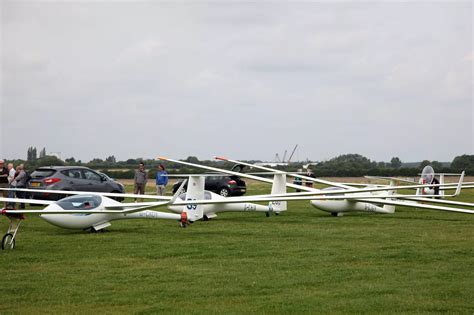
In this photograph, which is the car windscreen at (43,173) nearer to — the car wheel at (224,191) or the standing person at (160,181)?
the standing person at (160,181)

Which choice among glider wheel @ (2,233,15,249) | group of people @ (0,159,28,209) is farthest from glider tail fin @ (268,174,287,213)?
glider wheel @ (2,233,15,249)

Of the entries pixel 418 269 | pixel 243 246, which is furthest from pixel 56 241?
pixel 418 269

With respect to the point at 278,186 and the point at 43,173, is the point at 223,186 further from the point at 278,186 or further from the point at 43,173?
the point at 278,186

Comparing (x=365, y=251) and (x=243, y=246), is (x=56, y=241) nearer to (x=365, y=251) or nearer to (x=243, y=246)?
(x=243, y=246)

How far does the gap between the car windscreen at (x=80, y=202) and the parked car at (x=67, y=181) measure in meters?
7.88

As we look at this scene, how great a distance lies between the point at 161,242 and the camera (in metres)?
14.0

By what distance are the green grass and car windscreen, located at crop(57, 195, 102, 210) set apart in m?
0.68

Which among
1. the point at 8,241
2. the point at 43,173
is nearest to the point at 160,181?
the point at 43,173

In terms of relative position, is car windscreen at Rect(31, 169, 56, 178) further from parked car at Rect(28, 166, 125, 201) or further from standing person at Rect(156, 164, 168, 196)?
standing person at Rect(156, 164, 168, 196)

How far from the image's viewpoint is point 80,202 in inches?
603

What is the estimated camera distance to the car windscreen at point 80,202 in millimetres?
15177

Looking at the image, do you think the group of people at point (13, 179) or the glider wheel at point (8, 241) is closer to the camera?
the glider wheel at point (8, 241)

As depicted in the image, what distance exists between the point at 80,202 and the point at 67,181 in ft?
27.7

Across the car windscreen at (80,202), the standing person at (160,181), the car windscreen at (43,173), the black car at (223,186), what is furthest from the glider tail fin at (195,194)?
the black car at (223,186)
